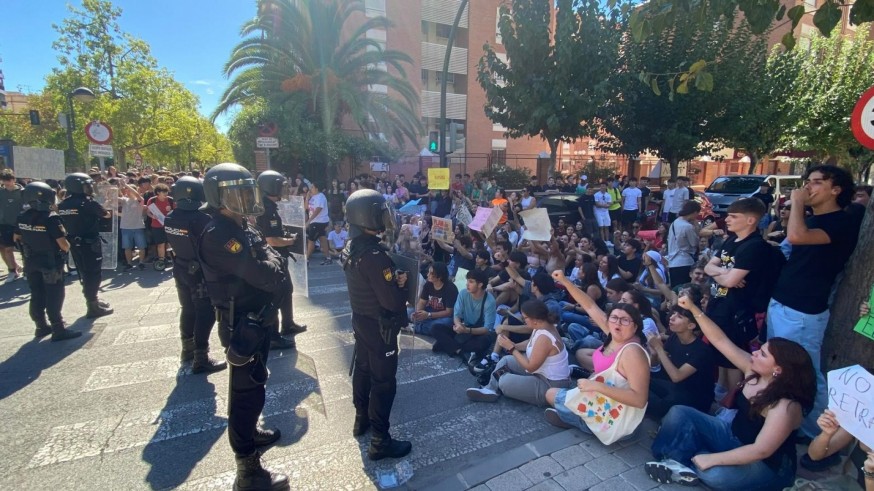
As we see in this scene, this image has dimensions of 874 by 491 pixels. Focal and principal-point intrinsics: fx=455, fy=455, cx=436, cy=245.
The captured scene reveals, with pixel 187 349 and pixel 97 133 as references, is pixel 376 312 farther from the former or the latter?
pixel 97 133

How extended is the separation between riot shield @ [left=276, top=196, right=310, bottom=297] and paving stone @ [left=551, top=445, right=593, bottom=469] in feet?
10.2

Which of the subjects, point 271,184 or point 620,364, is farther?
point 271,184

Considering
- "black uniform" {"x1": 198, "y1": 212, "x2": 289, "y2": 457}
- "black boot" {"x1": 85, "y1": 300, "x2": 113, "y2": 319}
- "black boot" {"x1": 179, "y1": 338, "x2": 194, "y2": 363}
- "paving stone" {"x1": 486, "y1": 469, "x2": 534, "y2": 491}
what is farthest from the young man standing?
"black boot" {"x1": 85, "y1": 300, "x2": 113, "y2": 319}

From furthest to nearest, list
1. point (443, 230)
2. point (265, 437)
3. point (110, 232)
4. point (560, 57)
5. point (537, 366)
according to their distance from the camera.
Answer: point (560, 57), point (110, 232), point (443, 230), point (537, 366), point (265, 437)

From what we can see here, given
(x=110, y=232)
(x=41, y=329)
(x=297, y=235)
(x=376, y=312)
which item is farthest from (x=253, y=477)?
(x=110, y=232)

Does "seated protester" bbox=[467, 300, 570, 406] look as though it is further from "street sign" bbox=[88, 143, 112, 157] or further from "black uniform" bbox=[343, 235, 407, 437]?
"street sign" bbox=[88, 143, 112, 157]

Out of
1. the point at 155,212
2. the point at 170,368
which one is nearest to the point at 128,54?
the point at 155,212

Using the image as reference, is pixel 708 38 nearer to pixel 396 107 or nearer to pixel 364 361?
pixel 396 107

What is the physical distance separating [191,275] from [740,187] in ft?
53.5

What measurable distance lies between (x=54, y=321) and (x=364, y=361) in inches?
175

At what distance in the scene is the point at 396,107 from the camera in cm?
2002

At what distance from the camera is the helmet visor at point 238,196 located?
308 cm

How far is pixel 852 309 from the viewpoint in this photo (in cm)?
340

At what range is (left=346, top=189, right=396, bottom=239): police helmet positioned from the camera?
3068 millimetres
